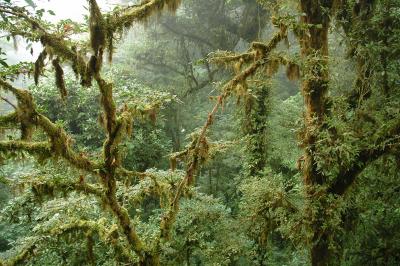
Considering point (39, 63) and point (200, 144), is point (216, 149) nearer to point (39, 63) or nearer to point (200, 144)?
point (200, 144)

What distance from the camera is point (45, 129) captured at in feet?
17.2

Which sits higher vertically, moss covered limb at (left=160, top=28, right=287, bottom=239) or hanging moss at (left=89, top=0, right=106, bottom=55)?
hanging moss at (left=89, top=0, right=106, bottom=55)

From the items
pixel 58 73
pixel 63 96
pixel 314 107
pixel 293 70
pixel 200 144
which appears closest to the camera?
pixel 58 73

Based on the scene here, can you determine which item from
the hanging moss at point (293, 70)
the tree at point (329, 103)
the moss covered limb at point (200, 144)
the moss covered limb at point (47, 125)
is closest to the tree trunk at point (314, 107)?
the tree at point (329, 103)

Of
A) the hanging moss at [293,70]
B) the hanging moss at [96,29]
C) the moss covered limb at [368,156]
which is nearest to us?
the hanging moss at [96,29]

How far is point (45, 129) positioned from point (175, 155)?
239 centimetres

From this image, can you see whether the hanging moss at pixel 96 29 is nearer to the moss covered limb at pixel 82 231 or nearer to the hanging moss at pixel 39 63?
the hanging moss at pixel 39 63

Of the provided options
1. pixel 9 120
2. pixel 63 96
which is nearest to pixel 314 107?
pixel 63 96

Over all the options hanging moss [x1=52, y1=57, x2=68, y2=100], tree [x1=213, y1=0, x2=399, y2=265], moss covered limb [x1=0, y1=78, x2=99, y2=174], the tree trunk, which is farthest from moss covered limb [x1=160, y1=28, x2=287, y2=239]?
hanging moss [x1=52, y1=57, x2=68, y2=100]

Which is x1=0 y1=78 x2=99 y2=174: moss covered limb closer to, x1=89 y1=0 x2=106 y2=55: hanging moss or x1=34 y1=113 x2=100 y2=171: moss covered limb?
x1=34 y1=113 x2=100 y2=171: moss covered limb

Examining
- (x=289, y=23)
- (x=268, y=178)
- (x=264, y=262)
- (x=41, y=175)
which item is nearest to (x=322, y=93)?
(x=289, y=23)

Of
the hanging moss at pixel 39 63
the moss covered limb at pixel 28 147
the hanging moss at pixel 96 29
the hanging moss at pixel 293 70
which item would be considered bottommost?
the moss covered limb at pixel 28 147

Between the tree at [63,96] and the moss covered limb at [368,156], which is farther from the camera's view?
the moss covered limb at [368,156]

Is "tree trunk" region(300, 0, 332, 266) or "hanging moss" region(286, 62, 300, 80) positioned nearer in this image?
"tree trunk" region(300, 0, 332, 266)
